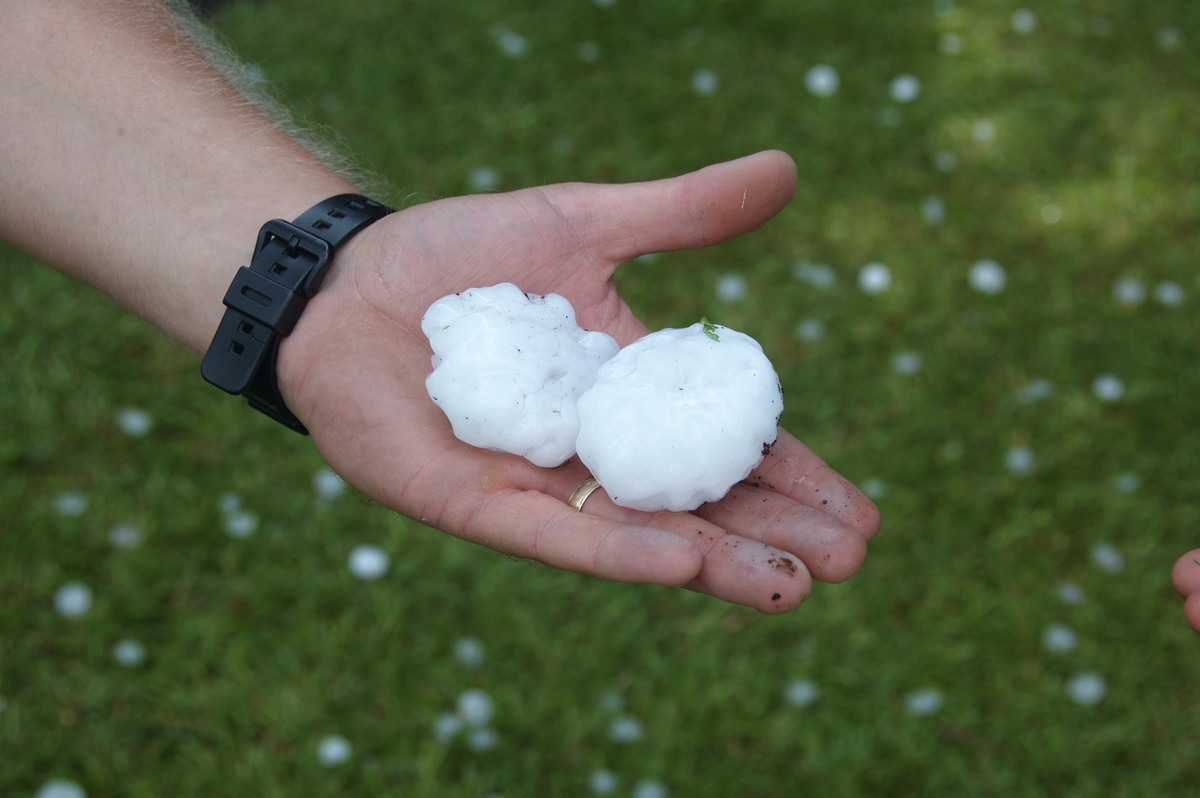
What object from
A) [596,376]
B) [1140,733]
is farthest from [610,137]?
[1140,733]

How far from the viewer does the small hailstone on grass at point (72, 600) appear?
2.71m

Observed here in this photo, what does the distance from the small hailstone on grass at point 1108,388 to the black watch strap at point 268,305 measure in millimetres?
2424

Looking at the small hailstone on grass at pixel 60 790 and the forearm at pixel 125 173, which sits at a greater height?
the forearm at pixel 125 173

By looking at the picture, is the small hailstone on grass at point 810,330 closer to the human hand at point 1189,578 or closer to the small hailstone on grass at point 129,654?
the human hand at point 1189,578

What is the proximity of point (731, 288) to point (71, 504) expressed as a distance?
2.15m

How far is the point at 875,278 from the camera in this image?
3533 mm

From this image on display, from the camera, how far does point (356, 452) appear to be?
188cm

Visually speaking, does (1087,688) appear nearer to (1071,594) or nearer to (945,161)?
(1071,594)

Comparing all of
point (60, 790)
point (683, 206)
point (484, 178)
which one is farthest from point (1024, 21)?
point (60, 790)

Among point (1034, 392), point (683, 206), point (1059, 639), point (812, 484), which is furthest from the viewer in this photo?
point (1034, 392)

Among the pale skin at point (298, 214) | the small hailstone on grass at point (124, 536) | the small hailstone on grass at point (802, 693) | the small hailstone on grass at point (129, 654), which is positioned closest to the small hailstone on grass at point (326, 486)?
the small hailstone on grass at point (124, 536)

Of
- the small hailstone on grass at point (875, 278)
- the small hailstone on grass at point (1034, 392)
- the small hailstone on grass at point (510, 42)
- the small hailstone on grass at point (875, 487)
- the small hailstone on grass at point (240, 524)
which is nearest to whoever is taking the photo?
the small hailstone on grass at point (240, 524)

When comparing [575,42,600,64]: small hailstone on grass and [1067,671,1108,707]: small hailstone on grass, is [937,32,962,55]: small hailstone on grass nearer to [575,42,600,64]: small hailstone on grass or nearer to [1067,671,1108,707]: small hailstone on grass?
[575,42,600,64]: small hailstone on grass

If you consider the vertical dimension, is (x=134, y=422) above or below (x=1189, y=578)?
below
